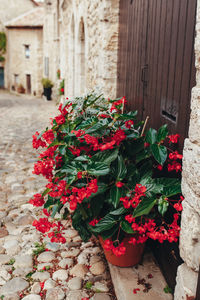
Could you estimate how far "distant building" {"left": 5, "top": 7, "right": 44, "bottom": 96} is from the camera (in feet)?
71.5

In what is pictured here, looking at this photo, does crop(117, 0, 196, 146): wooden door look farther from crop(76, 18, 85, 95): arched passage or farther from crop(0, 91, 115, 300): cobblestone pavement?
crop(76, 18, 85, 95): arched passage

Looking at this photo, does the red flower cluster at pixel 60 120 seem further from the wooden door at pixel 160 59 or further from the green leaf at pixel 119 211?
the green leaf at pixel 119 211

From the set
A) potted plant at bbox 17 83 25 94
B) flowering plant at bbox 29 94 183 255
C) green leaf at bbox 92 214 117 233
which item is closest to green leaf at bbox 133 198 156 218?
flowering plant at bbox 29 94 183 255

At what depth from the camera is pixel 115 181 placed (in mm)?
2166

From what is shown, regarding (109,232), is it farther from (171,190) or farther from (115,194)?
(171,190)

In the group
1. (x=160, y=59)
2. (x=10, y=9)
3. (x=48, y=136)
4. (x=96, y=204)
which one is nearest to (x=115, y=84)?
(x=160, y=59)

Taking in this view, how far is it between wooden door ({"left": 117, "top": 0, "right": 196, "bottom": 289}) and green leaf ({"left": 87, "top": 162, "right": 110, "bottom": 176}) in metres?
0.52

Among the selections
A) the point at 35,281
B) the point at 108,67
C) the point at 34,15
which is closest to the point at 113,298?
the point at 35,281

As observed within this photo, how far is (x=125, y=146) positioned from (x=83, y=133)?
0.33 m

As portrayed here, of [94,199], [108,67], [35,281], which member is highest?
[108,67]

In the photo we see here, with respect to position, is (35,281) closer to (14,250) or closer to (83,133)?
(14,250)

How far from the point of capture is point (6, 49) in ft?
80.5

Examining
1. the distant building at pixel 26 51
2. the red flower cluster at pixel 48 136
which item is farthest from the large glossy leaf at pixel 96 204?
the distant building at pixel 26 51

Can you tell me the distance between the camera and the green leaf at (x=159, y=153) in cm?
202
